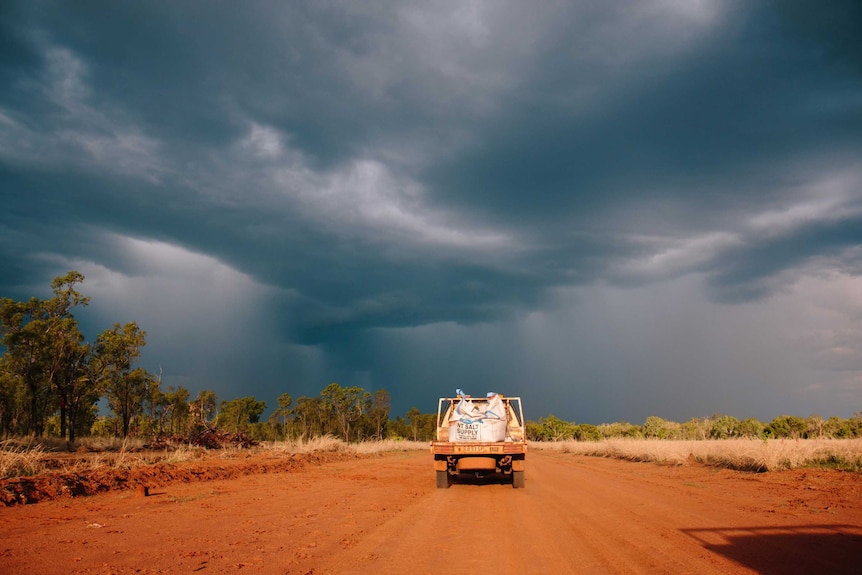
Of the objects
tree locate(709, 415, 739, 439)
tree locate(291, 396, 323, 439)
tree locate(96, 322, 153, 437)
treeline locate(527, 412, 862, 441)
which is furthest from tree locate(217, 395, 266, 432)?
tree locate(709, 415, 739, 439)

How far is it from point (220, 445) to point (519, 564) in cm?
2568

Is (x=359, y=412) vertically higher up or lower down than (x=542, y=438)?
higher up

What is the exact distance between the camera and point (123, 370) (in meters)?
38.3

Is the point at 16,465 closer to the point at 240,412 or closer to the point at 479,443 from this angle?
the point at 479,443

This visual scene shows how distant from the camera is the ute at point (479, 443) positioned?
14398mm

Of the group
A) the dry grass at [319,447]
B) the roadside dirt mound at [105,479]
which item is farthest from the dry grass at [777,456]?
the dry grass at [319,447]

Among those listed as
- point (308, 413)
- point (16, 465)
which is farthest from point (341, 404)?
point (16, 465)

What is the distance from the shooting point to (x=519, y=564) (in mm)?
6520

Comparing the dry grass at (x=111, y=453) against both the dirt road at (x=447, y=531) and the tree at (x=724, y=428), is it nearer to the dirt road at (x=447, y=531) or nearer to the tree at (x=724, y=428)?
the dirt road at (x=447, y=531)

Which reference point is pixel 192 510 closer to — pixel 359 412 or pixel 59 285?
pixel 59 285

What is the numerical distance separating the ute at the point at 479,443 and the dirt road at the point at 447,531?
76 centimetres

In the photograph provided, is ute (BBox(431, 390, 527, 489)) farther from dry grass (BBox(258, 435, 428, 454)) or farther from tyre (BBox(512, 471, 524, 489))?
dry grass (BBox(258, 435, 428, 454))

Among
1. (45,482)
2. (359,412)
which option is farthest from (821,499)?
(359,412)

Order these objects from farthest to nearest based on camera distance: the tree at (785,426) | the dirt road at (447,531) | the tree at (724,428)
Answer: the tree at (724,428) < the tree at (785,426) < the dirt road at (447,531)
